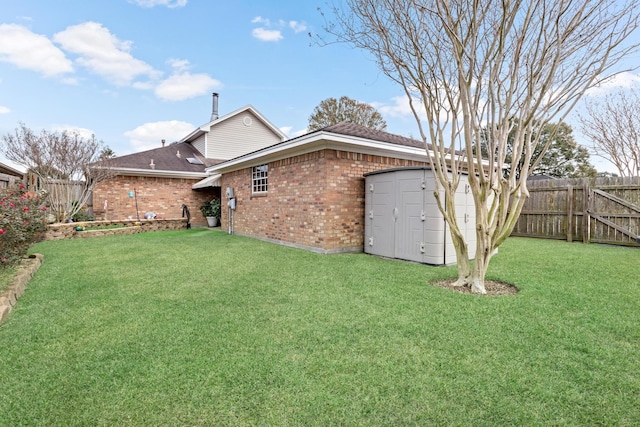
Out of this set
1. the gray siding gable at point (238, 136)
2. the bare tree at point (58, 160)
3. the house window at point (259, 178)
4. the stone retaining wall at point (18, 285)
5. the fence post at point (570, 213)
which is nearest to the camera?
the stone retaining wall at point (18, 285)

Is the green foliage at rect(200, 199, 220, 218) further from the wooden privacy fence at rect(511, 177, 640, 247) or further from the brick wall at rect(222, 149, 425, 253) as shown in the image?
the wooden privacy fence at rect(511, 177, 640, 247)

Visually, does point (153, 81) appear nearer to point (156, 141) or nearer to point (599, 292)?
point (156, 141)

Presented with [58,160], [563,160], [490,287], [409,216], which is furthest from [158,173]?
[563,160]

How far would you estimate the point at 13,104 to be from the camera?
1211cm

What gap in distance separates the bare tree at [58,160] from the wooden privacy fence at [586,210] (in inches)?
662

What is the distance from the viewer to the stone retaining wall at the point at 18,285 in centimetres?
384

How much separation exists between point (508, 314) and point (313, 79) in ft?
31.4

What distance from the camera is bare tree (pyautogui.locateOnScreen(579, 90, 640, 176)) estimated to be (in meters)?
14.3

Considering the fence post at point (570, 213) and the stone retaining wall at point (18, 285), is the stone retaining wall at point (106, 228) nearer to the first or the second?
the stone retaining wall at point (18, 285)

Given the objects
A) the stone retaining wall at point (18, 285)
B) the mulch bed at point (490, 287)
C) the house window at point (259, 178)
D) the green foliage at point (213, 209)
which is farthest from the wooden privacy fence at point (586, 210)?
the stone retaining wall at point (18, 285)

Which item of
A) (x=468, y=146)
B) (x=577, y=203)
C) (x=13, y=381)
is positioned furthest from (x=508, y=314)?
(x=577, y=203)

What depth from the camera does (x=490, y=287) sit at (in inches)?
195

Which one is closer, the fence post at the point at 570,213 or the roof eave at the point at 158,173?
the fence post at the point at 570,213

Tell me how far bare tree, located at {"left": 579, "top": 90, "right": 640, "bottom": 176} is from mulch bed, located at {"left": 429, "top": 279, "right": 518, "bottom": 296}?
14.4 metres
